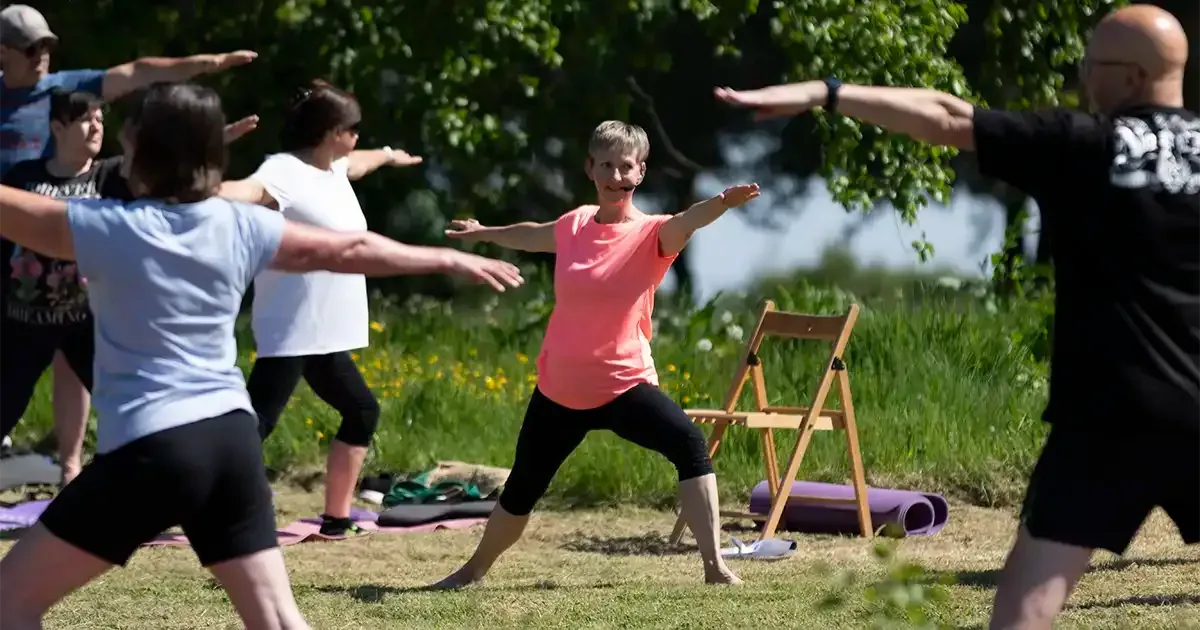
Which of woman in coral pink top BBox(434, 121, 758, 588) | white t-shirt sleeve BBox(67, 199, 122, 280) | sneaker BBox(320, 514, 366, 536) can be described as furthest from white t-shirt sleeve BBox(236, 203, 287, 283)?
sneaker BBox(320, 514, 366, 536)

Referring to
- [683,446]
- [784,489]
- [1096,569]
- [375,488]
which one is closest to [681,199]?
[375,488]

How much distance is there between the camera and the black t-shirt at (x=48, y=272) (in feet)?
26.6

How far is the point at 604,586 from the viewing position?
706 centimetres

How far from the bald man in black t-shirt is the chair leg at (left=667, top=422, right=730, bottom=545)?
4213 millimetres

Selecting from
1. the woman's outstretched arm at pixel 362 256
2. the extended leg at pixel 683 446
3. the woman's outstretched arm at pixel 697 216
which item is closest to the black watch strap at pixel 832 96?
the woman's outstretched arm at pixel 362 256

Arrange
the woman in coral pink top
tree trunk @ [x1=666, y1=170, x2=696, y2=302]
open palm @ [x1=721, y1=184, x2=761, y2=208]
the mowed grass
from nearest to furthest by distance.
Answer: the mowed grass → open palm @ [x1=721, y1=184, x2=761, y2=208] → the woman in coral pink top → tree trunk @ [x1=666, y1=170, x2=696, y2=302]

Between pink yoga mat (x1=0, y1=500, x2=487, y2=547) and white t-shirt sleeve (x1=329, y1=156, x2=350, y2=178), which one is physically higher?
white t-shirt sleeve (x1=329, y1=156, x2=350, y2=178)

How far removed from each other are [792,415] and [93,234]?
5239 millimetres

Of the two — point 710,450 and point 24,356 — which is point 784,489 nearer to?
point 710,450

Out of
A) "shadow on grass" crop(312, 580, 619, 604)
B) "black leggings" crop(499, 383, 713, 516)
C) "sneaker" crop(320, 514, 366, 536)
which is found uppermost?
"black leggings" crop(499, 383, 713, 516)

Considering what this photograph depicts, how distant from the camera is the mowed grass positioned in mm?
6172

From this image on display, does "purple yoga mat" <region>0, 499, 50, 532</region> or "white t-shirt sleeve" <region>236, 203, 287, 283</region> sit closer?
"white t-shirt sleeve" <region>236, 203, 287, 283</region>

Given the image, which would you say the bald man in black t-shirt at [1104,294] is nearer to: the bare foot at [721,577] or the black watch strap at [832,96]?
the black watch strap at [832,96]

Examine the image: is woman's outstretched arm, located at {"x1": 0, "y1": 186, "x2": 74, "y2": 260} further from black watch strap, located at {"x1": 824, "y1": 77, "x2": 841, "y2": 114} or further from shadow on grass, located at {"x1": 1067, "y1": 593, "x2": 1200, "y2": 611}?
shadow on grass, located at {"x1": 1067, "y1": 593, "x2": 1200, "y2": 611}
